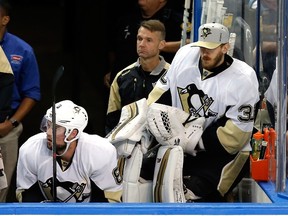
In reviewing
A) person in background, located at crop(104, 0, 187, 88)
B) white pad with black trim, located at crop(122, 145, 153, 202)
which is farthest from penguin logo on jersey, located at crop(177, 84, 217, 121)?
person in background, located at crop(104, 0, 187, 88)

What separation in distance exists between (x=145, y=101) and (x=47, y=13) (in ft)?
26.5

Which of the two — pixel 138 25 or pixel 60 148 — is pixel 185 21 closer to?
pixel 138 25

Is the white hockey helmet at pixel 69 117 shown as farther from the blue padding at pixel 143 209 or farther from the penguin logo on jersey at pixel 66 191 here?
the blue padding at pixel 143 209

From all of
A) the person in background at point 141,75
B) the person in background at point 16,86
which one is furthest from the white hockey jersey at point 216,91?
the person in background at point 16,86

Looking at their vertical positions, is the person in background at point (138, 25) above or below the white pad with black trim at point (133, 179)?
above

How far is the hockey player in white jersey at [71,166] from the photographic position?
15.4ft

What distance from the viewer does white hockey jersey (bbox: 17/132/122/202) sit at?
4691mm

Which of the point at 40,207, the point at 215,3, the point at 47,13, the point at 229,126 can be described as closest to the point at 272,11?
the point at 229,126

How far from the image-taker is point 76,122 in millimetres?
4652

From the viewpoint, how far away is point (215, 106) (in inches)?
193

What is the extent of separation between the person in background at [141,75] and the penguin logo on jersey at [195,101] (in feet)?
2.47

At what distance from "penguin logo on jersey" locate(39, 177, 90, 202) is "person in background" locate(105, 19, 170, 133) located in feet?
3.44

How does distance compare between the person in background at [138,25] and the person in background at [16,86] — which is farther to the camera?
the person in background at [138,25]

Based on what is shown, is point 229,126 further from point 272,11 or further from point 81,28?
point 81,28
